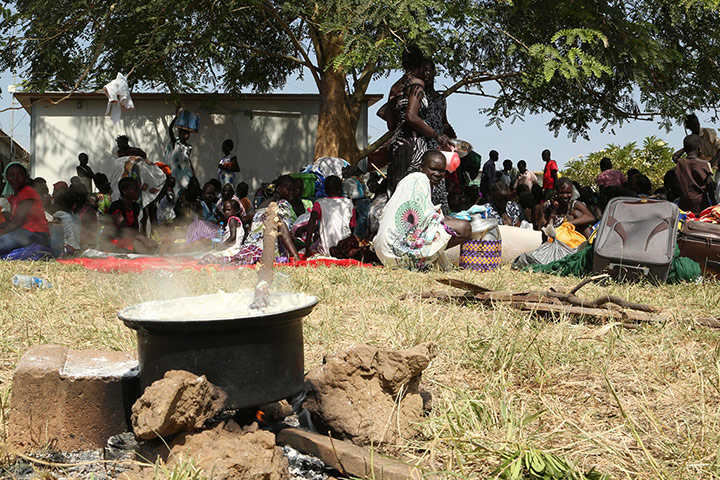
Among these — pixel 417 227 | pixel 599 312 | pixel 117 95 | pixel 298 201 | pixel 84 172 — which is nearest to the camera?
pixel 599 312

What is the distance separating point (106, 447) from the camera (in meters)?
2.33

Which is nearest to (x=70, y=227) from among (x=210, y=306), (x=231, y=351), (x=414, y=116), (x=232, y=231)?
(x=232, y=231)

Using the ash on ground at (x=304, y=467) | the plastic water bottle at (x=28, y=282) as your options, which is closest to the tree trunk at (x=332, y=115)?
the plastic water bottle at (x=28, y=282)

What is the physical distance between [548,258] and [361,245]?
201 centimetres

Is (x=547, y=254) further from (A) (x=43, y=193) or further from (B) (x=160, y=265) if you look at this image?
(A) (x=43, y=193)

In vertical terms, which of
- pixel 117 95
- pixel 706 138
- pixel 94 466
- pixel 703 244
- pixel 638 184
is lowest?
pixel 94 466

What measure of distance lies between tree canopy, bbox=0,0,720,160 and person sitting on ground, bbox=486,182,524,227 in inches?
64.7

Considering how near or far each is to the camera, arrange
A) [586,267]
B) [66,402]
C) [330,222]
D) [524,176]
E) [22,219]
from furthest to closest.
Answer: [524,176] → [330,222] → [22,219] → [586,267] → [66,402]

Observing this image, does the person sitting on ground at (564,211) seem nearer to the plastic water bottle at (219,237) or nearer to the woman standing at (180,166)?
the plastic water bottle at (219,237)

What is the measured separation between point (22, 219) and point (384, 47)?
4.32m

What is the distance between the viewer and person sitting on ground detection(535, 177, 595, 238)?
301 inches

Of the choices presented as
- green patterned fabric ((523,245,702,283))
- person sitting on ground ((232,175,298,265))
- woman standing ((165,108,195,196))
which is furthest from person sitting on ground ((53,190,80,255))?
green patterned fabric ((523,245,702,283))

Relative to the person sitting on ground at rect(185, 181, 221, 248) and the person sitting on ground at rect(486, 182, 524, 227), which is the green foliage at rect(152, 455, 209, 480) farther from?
the person sitting on ground at rect(486, 182, 524, 227)

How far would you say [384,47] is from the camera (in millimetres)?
6496
